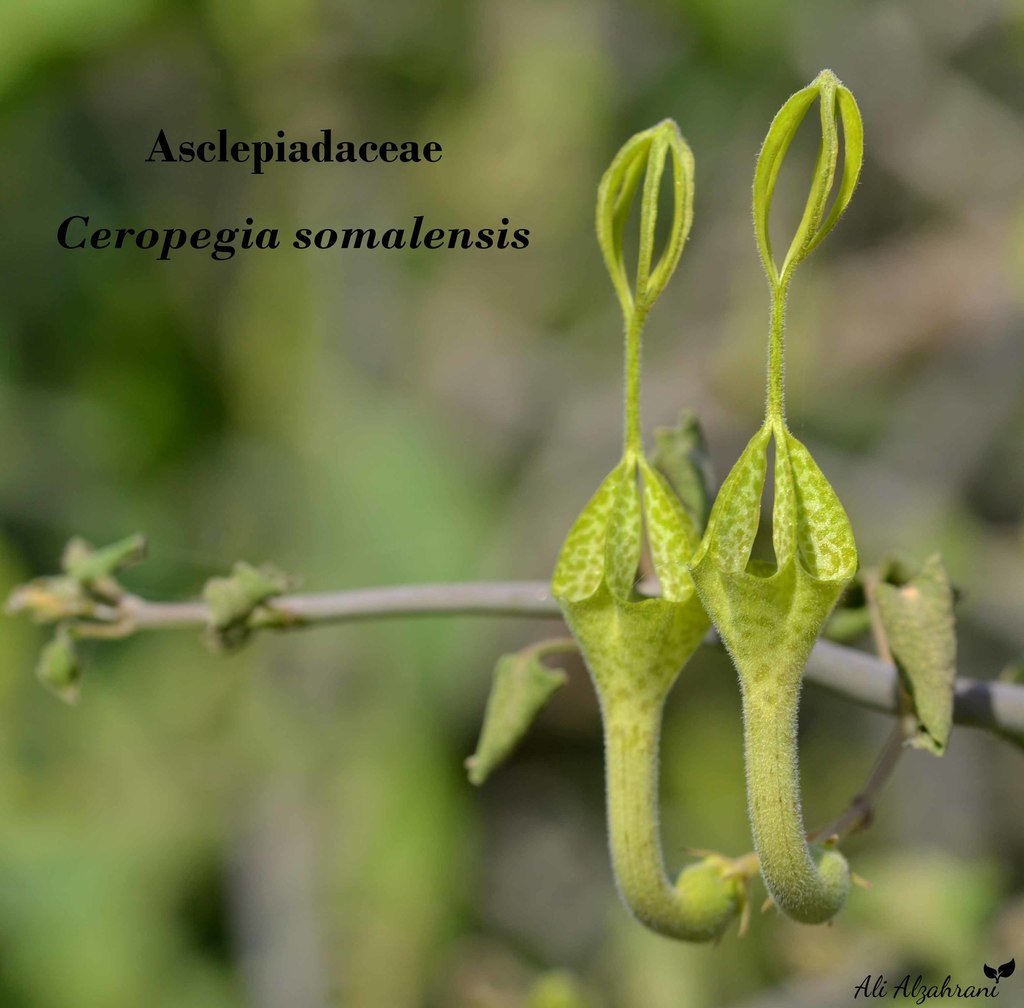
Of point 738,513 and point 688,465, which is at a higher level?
point 688,465

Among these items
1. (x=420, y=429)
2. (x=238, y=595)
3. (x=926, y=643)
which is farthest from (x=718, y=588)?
(x=420, y=429)

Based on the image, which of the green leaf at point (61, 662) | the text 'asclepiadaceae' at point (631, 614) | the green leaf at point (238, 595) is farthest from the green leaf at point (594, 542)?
the green leaf at point (61, 662)

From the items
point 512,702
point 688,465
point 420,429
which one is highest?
point 420,429

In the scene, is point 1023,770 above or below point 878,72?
below

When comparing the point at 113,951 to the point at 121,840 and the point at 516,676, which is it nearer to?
the point at 121,840

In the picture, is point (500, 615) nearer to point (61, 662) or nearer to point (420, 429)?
point (61, 662)

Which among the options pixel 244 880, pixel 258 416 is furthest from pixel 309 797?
pixel 258 416

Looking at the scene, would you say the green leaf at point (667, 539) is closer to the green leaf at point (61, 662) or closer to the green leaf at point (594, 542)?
the green leaf at point (594, 542)
